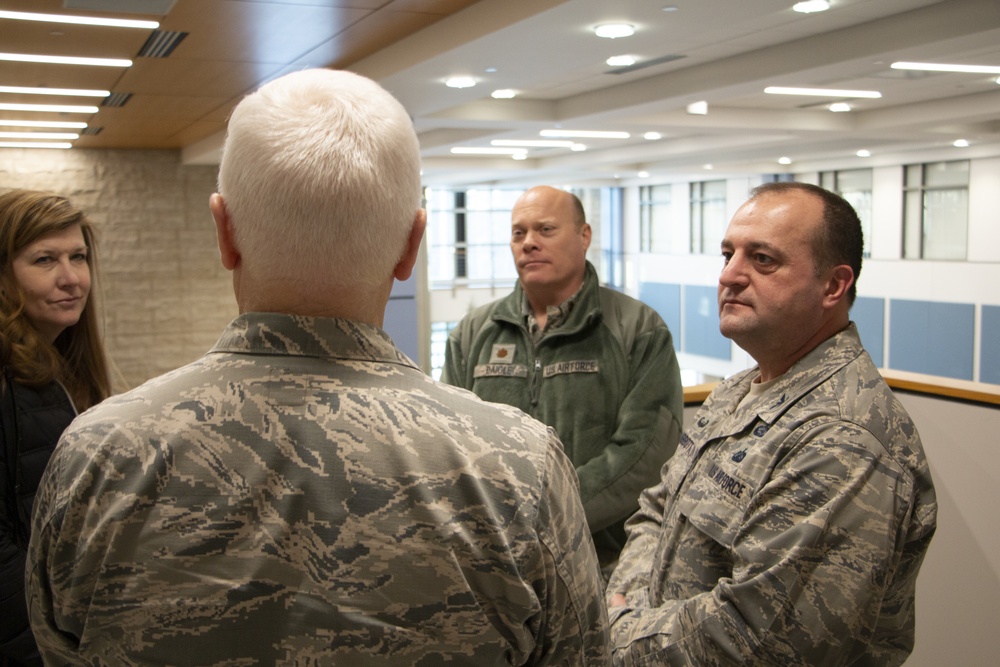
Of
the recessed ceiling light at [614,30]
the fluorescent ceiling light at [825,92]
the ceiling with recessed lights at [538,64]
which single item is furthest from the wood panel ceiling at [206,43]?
the fluorescent ceiling light at [825,92]

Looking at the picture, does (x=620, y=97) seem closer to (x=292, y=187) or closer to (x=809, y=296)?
(x=809, y=296)

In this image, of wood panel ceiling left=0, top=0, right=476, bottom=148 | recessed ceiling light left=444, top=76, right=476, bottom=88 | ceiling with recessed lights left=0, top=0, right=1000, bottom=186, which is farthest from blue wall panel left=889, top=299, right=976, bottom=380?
wood panel ceiling left=0, top=0, right=476, bottom=148

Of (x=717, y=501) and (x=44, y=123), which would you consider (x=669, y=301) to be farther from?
(x=717, y=501)

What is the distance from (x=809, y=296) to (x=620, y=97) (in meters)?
7.31

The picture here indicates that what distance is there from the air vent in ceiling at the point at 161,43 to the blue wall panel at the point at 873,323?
1414cm

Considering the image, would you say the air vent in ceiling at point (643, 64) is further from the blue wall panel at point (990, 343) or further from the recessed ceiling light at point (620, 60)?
the blue wall panel at point (990, 343)

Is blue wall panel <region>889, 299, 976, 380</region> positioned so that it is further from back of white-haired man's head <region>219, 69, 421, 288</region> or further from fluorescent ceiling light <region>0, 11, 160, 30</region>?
back of white-haired man's head <region>219, 69, 421, 288</region>

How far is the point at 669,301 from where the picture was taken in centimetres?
2231

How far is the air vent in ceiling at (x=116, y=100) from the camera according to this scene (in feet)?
22.1

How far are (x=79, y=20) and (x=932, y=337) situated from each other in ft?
49.1

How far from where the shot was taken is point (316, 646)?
3.16ft

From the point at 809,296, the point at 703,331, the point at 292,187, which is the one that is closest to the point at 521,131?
the point at 809,296

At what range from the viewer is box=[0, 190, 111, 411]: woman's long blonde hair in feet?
6.88

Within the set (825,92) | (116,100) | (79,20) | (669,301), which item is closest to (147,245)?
(116,100)
